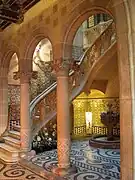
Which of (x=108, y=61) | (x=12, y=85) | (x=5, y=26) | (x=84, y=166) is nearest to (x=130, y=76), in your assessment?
(x=84, y=166)

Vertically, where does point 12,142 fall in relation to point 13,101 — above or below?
below

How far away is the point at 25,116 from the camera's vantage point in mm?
7152

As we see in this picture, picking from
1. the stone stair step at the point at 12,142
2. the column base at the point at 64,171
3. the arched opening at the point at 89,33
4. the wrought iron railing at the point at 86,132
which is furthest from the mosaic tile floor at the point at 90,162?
the arched opening at the point at 89,33

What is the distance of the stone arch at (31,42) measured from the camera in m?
6.12

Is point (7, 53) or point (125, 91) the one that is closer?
point (125, 91)

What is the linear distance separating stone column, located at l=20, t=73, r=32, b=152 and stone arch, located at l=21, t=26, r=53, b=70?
0.39m

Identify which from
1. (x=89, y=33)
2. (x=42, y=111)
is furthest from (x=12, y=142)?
(x=89, y=33)

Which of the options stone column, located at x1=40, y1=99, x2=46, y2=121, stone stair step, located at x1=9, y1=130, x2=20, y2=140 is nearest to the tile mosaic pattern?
stone stair step, located at x1=9, y1=130, x2=20, y2=140

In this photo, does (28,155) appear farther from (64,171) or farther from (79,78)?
(79,78)

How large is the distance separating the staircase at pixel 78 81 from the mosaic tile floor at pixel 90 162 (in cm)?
105

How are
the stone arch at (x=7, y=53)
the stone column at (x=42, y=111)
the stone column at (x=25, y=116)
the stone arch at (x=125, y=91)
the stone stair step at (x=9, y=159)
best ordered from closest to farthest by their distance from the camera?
the stone arch at (x=125, y=91), the stone stair step at (x=9, y=159), the stone column at (x=25, y=116), the stone arch at (x=7, y=53), the stone column at (x=42, y=111)

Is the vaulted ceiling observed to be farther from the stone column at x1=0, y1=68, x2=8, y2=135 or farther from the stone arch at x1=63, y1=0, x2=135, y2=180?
the stone column at x1=0, y1=68, x2=8, y2=135

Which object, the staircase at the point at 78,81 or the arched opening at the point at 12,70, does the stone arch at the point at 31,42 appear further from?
the arched opening at the point at 12,70

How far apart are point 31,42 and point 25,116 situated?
215 centimetres
